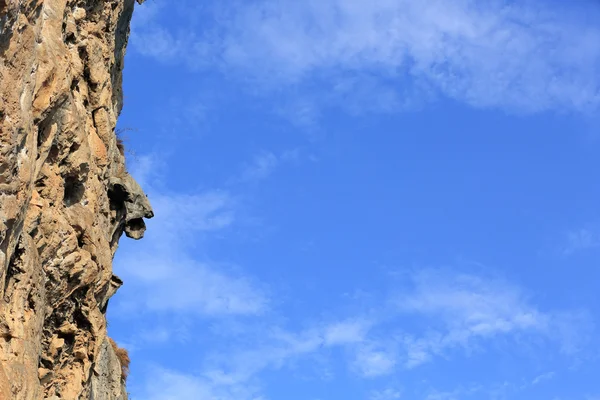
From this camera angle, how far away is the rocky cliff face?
1187 cm

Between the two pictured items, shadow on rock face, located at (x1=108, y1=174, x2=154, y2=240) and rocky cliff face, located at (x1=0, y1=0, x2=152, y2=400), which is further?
shadow on rock face, located at (x1=108, y1=174, x2=154, y2=240)

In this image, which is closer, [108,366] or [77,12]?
[77,12]

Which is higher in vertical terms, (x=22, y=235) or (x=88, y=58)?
(x=88, y=58)

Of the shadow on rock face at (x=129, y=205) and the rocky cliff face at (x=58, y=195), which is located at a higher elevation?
the shadow on rock face at (x=129, y=205)

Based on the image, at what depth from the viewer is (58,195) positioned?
1589 centimetres

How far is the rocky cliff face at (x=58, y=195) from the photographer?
1187 centimetres

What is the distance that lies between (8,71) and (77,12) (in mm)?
7025

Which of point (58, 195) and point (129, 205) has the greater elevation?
point (129, 205)

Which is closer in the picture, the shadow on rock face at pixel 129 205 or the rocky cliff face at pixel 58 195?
the rocky cliff face at pixel 58 195

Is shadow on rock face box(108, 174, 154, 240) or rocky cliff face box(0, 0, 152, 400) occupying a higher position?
shadow on rock face box(108, 174, 154, 240)

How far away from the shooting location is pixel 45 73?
13.9m

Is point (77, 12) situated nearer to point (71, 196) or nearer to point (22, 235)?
point (71, 196)

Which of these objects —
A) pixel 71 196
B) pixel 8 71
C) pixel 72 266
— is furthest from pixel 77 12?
pixel 8 71

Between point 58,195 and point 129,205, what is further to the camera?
point 129,205
